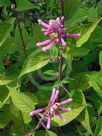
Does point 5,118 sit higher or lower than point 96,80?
lower

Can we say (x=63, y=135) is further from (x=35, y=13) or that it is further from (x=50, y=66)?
(x=35, y=13)

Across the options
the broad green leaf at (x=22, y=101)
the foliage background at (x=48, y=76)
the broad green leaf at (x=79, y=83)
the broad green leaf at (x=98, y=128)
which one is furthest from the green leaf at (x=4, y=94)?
the broad green leaf at (x=98, y=128)

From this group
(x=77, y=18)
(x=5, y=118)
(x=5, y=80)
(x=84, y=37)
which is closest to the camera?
(x=84, y=37)

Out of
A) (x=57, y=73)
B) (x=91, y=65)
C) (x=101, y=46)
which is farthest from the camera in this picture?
(x=91, y=65)

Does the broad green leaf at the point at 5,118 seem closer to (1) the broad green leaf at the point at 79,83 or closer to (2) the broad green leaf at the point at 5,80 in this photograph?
(2) the broad green leaf at the point at 5,80

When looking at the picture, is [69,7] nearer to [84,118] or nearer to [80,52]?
[80,52]

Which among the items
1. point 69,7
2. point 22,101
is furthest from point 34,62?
point 69,7

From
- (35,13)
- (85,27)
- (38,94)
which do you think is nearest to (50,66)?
(38,94)
